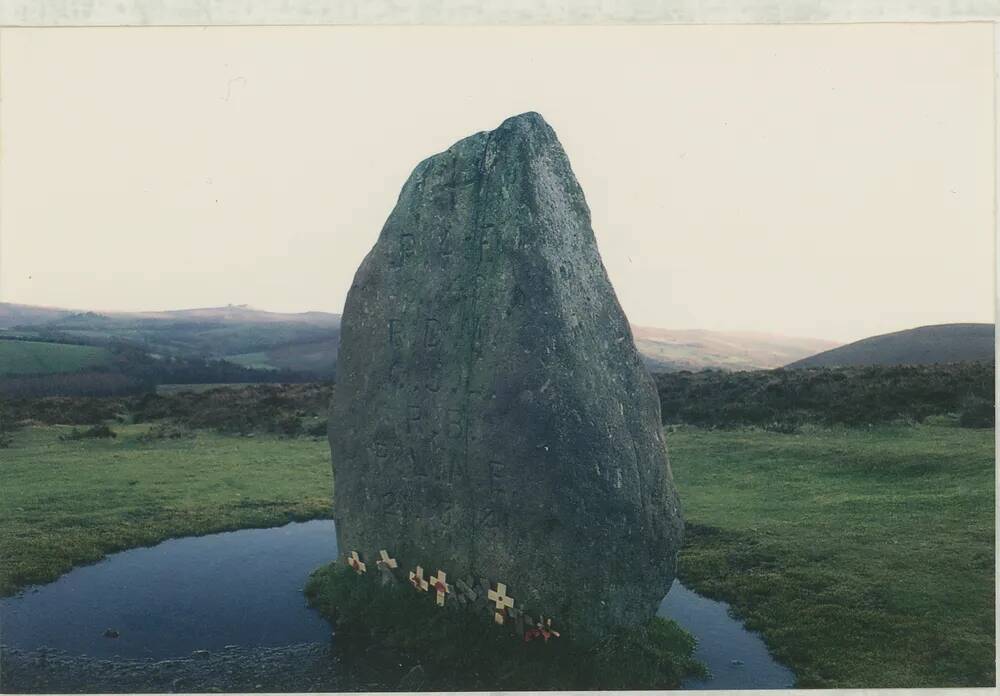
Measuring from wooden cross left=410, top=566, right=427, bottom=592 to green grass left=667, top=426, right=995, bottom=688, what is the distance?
14.7 feet

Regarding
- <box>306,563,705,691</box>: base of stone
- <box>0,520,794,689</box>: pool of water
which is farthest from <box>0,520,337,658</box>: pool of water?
<box>306,563,705,691</box>: base of stone

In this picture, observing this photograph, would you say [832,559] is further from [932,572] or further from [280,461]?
[280,461]

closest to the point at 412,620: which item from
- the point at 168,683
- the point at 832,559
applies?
the point at 168,683

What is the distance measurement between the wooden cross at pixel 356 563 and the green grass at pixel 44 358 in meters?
27.0

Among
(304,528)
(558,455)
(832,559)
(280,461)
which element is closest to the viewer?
(558,455)

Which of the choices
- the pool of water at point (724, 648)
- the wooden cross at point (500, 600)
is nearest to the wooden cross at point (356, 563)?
the wooden cross at point (500, 600)

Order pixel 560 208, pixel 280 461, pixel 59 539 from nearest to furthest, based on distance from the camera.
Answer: pixel 560 208, pixel 59 539, pixel 280 461

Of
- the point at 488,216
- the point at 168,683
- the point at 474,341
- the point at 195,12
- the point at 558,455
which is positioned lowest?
the point at 168,683

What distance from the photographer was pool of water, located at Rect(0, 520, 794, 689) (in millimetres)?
9805

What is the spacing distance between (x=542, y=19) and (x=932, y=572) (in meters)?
10.2

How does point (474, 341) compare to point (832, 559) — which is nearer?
point (474, 341)

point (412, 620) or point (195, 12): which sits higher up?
point (195, 12)

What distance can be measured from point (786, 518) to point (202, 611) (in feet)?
34.6

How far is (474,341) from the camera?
9516 mm
